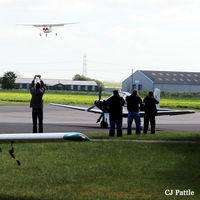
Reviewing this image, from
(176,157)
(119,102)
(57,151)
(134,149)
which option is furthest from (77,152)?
(119,102)

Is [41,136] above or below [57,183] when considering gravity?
above

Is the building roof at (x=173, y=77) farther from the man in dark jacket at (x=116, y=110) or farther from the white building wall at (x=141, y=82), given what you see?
the man in dark jacket at (x=116, y=110)

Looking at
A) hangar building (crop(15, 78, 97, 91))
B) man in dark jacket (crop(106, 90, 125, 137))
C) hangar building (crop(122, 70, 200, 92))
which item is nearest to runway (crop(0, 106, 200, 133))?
man in dark jacket (crop(106, 90, 125, 137))

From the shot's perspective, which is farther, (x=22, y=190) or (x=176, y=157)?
(x=176, y=157)

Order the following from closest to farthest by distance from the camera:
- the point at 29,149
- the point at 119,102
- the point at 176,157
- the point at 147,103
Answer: the point at 176,157 < the point at 29,149 < the point at 119,102 < the point at 147,103

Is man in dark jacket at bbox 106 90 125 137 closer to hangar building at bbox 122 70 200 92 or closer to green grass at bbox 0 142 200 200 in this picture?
green grass at bbox 0 142 200 200

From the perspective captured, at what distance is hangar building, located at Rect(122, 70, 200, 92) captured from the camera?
137750 millimetres

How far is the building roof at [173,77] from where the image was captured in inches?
5482

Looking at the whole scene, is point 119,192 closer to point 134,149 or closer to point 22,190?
point 22,190

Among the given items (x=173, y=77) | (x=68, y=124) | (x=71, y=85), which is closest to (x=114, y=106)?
(x=68, y=124)

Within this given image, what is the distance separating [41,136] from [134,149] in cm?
708

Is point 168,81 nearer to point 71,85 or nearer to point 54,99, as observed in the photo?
point 71,85

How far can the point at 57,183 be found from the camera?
10.6m

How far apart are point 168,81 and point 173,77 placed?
Answer: 156 inches
